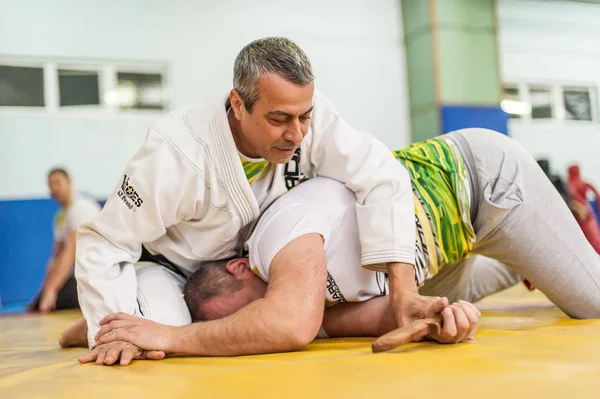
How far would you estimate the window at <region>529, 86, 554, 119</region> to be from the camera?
9.00 m

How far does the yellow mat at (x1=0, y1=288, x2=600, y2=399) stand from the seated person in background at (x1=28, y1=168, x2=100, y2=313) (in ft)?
11.0

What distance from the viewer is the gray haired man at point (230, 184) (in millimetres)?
1761

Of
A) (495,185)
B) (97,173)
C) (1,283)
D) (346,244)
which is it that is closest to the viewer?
(346,244)

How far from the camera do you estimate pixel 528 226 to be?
1982 millimetres

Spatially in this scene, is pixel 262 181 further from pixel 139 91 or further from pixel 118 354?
pixel 139 91

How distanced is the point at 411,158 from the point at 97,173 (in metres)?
5.61

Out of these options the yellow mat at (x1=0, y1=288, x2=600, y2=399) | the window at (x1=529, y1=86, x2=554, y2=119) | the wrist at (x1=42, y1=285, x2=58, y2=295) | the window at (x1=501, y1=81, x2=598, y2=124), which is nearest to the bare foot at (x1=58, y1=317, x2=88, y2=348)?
the yellow mat at (x1=0, y1=288, x2=600, y2=399)

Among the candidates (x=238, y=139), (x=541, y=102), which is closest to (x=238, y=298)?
(x=238, y=139)

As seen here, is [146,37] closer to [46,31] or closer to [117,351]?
[46,31]

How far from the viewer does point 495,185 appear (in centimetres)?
206

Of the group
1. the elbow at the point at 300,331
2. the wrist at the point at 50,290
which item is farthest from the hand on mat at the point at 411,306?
the wrist at the point at 50,290

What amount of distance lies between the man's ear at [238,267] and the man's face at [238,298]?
3 cm

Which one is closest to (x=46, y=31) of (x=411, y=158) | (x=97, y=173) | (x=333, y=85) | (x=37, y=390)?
(x=97, y=173)

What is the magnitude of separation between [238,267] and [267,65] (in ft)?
1.93
